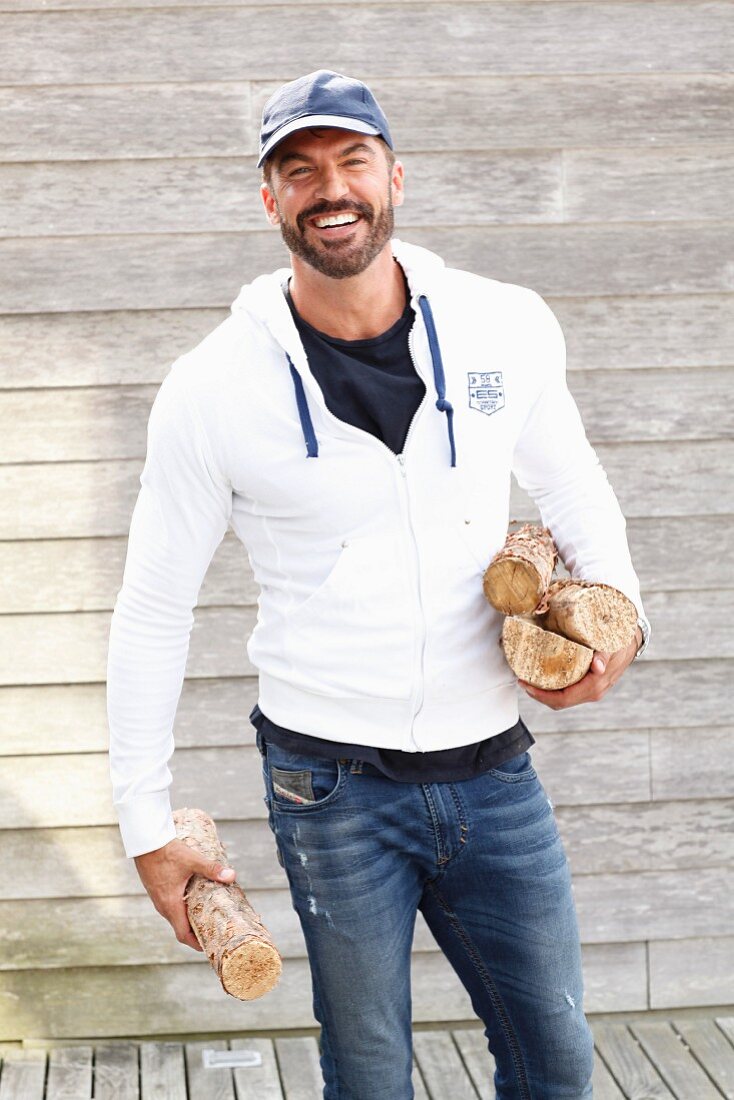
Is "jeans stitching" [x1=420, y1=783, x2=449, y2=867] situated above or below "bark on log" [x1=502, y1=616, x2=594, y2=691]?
below

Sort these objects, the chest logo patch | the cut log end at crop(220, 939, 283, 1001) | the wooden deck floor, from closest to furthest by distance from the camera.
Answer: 1. the cut log end at crop(220, 939, 283, 1001)
2. the chest logo patch
3. the wooden deck floor

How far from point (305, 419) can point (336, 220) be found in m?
0.28

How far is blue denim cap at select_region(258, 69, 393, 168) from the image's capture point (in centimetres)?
183

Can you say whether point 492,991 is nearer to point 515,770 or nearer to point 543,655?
point 515,770

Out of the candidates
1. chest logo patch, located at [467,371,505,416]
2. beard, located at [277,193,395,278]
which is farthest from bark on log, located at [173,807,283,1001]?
beard, located at [277,193,395,278]

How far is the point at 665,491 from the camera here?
3.15 metres

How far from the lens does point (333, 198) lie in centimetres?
184

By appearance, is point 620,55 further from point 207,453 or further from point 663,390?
point 207,453

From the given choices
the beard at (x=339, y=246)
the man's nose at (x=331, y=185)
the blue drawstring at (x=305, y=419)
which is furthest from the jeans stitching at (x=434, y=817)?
the man's nose at (x=331, y=185)

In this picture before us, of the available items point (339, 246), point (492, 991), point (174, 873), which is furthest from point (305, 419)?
point (492, 991)

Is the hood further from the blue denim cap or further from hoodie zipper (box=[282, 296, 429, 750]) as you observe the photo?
the blue denim cap

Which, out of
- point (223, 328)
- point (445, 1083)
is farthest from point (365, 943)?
point (445, 1083)

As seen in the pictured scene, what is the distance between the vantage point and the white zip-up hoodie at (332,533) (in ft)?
6.04

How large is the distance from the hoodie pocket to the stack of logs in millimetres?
130
